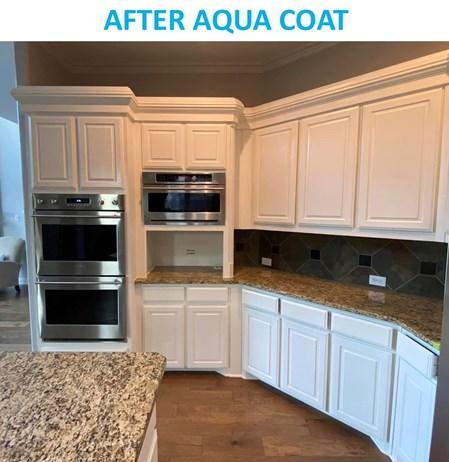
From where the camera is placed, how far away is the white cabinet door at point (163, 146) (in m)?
2.56

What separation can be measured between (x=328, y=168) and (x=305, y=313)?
1.06m

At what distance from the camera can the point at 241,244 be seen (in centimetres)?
312

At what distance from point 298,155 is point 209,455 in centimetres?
214

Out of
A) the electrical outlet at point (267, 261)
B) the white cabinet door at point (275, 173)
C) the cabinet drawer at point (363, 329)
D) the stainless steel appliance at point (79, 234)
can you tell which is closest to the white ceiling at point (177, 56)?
the white cabinet door at point (275, 173)

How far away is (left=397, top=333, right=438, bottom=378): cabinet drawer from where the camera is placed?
1.46 meters

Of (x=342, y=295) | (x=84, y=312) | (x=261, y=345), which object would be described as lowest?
(x=261, y=345)

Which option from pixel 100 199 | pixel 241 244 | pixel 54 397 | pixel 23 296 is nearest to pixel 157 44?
pixel 100 199

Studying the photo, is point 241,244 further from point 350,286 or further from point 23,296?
point 23,296

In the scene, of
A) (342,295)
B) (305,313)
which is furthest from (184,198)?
(342,295)

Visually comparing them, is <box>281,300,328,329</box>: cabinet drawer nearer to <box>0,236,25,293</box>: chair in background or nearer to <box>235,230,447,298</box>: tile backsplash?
<box>235,230,447,298</box>: tile backsplash

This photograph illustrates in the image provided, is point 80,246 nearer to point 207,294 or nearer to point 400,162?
point 207,294

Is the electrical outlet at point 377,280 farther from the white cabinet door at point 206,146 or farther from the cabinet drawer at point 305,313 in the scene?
the white cabinet door at point 206,146

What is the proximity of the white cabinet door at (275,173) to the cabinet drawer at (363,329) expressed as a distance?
0.87 m

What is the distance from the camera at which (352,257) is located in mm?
2535
